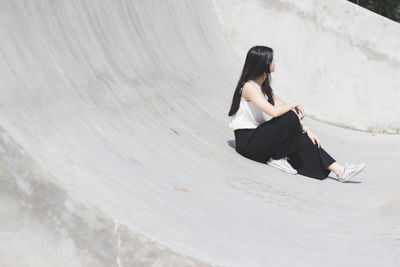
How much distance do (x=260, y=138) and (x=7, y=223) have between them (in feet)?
7.66

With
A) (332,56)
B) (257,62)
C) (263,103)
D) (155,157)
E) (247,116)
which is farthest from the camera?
(332,56)

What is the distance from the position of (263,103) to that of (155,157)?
107cm

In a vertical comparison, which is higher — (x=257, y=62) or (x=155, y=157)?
(x=257, y=62)

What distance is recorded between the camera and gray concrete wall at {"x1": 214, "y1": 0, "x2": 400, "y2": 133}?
23.0 ft

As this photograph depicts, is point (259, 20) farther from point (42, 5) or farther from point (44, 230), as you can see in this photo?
point (44, 230)

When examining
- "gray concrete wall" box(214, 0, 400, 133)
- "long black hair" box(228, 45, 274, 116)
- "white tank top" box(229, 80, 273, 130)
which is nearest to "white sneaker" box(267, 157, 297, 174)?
"white tank top" box(229, 80, 273, 130)

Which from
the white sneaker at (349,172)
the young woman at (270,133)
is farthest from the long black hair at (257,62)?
the white sneaker at (349,172)

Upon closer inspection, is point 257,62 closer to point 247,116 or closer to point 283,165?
point 247,116

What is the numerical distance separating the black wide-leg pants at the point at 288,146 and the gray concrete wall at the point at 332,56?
292cm

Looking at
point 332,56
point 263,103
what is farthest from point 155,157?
point 332,56

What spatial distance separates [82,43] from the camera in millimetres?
4078

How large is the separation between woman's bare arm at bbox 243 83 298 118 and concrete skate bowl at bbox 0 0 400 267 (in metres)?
0.44

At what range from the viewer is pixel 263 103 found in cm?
421

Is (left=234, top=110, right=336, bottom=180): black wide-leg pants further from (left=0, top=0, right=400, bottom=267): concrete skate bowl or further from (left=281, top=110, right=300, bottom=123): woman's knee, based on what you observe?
(left=0, top=0, right=400, bottom=267): concrete skate bowl
